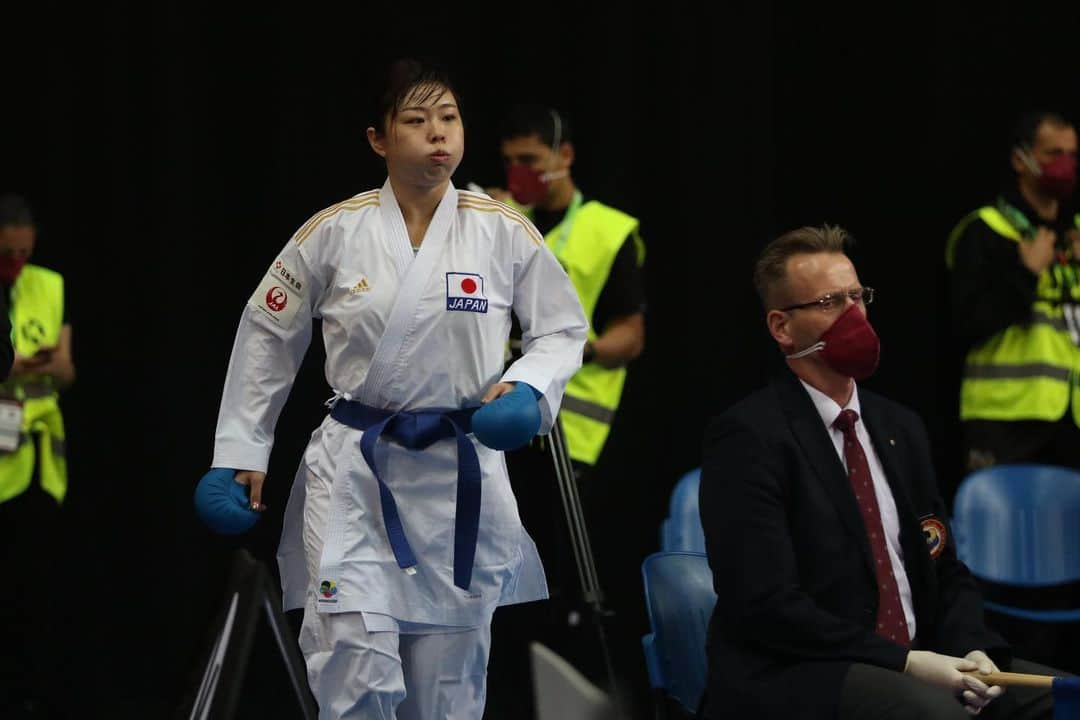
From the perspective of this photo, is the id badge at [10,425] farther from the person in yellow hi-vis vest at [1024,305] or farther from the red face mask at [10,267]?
the person in yellow hi-vis vest at [1024,305]

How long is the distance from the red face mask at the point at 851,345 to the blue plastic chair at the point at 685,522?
3.53 feet

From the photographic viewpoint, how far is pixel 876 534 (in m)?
2.72

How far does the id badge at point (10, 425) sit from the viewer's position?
15.1ft

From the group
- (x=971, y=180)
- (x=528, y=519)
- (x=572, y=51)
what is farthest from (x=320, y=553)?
(x=971, y=180)

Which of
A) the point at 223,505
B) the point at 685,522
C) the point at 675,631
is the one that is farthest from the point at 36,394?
the point at 675,631

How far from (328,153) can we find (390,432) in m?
2.52

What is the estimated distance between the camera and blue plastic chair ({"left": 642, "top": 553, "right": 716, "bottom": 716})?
284 cm

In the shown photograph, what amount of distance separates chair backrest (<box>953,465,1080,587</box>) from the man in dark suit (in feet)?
4.61

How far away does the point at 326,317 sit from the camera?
286 centimetres

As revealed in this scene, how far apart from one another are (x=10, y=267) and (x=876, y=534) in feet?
9.78

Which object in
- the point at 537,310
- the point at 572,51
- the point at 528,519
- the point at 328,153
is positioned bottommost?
the point at 528,519

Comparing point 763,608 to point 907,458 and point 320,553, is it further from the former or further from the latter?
point 320,553

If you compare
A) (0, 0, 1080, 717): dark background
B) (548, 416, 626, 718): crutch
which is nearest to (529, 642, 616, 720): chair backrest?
(548, 416, 626, 718): crutch

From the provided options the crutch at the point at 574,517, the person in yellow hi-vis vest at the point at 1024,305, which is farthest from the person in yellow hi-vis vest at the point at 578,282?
the person in yellow hi-vis vest at the point at 1024,305
